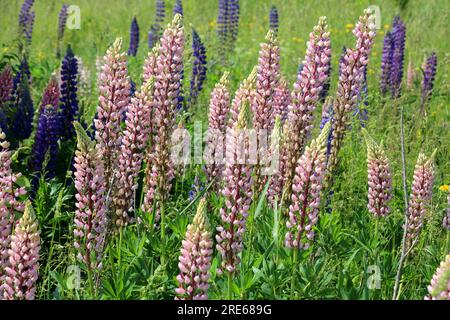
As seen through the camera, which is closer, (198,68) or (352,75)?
(352,75)

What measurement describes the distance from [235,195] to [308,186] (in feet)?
1.05

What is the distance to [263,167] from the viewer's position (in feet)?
11.4

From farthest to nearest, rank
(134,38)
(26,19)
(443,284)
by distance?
(134,38)
(26,19)
(443,284)

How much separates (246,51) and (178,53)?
733 cm

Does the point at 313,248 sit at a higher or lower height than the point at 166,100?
lower

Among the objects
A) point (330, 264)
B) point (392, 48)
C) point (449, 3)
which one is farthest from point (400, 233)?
point (449, 3)

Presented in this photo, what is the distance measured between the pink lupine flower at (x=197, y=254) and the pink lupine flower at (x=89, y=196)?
58cm

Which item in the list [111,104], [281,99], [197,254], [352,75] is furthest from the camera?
[281,99]

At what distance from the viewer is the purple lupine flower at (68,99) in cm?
501

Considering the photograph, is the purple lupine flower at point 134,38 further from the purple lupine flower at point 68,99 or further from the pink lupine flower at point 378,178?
the pink lupine flower at point 378,178

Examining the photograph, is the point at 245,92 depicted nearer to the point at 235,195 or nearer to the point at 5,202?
the point at 235,195

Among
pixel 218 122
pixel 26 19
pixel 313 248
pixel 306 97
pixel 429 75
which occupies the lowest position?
pixel 313 248

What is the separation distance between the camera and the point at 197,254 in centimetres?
248

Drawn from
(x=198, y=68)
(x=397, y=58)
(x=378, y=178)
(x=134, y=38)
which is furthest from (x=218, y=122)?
(x=134, y=38)
